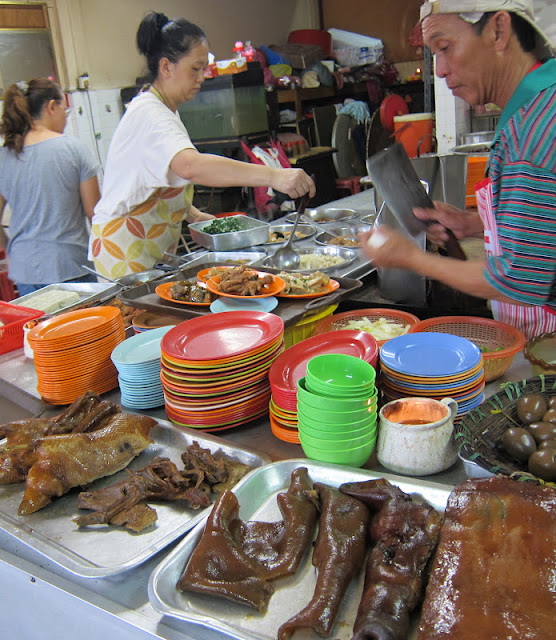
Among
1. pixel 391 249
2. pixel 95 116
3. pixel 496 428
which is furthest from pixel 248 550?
pixel 95 116

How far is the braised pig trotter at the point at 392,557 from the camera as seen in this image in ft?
3.51

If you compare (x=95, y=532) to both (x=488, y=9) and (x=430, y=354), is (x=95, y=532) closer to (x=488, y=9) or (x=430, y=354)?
(x=430, y=354)

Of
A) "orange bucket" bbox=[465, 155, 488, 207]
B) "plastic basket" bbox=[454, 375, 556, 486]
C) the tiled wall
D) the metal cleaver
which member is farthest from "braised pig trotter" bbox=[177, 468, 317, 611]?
the tiled wall

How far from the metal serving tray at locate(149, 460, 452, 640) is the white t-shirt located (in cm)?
206

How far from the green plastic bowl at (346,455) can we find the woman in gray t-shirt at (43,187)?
2.89 metres

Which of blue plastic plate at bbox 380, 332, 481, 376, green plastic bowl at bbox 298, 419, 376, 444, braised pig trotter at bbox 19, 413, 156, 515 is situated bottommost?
braised pig trotter at bbox 19, 413, 156, 515

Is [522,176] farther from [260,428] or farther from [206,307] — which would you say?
[206,307]

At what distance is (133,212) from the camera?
3.53 m

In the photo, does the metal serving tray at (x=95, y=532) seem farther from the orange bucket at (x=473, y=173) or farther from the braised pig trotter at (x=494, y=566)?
the orange bucket at (x=473, y=173)

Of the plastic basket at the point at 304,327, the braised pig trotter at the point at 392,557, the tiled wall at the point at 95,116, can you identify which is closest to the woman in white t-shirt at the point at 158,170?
the plastic basket at the point at 304,327

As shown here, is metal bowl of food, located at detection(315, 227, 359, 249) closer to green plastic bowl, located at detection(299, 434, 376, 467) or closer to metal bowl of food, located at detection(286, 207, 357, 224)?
metal bowl of food, located at detection(286, 207, 357, 224)

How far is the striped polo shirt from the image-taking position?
4.88ft

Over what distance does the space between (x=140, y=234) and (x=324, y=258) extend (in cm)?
117

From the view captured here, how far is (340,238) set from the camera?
141 inches
